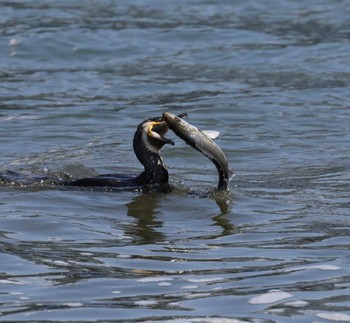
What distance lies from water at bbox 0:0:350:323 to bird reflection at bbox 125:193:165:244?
0.9 inches

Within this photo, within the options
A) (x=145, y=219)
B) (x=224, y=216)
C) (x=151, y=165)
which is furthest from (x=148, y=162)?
(x=224, y=216)

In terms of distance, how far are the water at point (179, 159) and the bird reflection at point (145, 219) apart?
24 millimetres

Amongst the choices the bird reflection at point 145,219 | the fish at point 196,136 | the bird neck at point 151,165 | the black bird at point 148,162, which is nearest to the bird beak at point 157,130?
the black bird at point 148,162

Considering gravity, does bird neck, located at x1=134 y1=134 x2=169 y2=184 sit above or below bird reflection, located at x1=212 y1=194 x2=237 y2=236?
above

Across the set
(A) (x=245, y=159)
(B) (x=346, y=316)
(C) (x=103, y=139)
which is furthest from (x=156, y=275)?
(C) (x=103, y=139)

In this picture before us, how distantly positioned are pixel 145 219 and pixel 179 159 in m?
3.20

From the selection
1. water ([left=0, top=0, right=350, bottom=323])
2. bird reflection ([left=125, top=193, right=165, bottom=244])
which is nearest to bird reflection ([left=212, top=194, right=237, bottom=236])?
water ([left=0, top=0, right=350, bottom=323])

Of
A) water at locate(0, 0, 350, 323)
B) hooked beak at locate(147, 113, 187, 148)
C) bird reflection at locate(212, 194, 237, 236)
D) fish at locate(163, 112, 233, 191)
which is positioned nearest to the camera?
water at locate(0, 0, 350, 323)

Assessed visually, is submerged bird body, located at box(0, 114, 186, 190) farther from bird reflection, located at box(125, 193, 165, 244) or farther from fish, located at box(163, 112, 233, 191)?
fish, located at box(163, 112, 233, 191)

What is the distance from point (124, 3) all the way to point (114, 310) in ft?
54.6

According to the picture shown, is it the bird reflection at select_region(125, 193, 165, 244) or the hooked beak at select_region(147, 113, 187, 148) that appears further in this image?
the hooked beak at select_region(147, 113, 187, 148)

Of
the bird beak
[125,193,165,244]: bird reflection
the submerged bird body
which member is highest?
the bird beak

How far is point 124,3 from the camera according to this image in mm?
23109

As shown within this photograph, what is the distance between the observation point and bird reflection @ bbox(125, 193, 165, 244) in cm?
908
